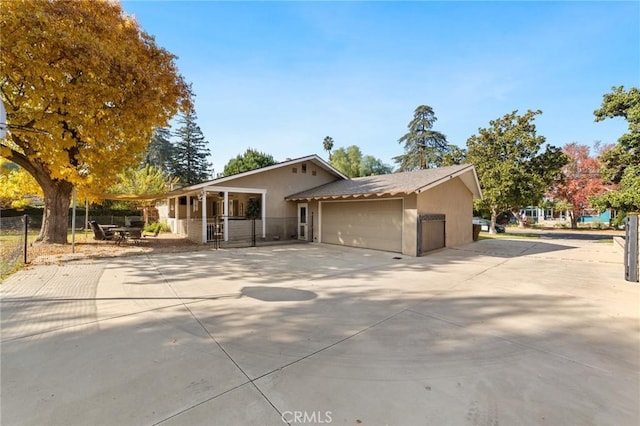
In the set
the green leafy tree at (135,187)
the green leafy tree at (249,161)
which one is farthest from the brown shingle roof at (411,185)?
the green leafy tree at (249,161)

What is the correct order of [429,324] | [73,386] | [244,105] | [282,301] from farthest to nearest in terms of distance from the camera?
[244,105] < [282,301] < [429,324] < [73,386]

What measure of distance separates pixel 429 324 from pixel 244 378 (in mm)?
2712

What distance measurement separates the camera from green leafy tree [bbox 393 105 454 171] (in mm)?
38594

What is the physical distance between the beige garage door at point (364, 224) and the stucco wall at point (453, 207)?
1.34m

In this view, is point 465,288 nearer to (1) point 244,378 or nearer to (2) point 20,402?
(1) point 244,378

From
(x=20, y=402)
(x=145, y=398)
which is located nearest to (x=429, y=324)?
(x=145, y=398)

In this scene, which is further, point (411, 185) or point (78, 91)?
point (411, 185)

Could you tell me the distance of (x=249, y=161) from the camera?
1415 inches

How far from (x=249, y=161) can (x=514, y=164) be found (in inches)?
1102

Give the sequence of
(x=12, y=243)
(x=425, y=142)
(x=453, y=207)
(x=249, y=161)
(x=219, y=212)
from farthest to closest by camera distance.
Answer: (x=425, y=142) → (x=249, y=161) → (x=219, y=212) → (x=453, y=207) → (x=12, y=243)

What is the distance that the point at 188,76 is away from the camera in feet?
41.0

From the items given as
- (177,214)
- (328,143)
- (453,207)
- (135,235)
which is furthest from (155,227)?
(328,143)

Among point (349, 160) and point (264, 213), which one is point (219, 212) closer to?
point (264, 213)

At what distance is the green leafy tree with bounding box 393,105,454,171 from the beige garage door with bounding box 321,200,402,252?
28.2 metres
